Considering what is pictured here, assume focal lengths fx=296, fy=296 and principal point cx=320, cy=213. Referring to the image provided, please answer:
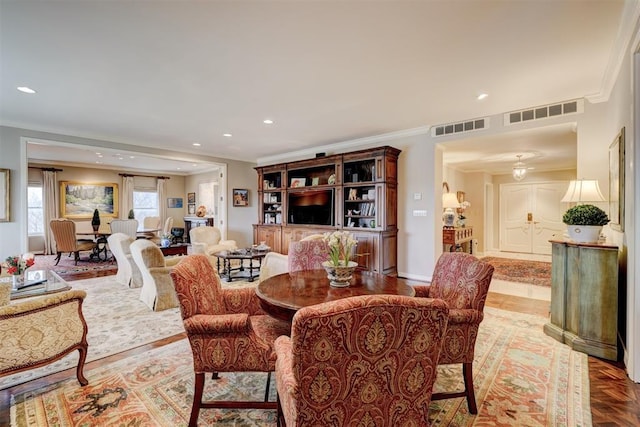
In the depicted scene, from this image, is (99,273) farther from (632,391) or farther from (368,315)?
(632,391)

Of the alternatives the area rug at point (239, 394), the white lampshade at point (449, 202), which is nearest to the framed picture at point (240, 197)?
the white lampshade at point (449, 202)

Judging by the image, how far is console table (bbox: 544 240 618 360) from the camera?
8.42ft

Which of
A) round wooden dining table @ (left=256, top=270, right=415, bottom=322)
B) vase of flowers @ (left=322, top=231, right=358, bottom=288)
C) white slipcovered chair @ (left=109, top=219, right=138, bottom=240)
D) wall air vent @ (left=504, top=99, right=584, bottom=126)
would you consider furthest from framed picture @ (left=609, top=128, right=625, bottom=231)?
white slipcovered chair @ (left=109, top=219, right=138, bottom=240)

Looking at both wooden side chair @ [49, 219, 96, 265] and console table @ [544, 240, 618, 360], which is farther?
wooden side chair @ [49, 219, 96, 265]

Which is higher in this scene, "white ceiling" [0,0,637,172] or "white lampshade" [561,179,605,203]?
"white ceiling" [0,0,637,172]

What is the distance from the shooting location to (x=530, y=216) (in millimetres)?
8398

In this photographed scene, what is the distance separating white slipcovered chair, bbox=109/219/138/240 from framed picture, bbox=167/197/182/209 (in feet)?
12.5

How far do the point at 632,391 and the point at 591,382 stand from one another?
0.70 ft

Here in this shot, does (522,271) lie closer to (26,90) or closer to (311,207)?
(311,207)

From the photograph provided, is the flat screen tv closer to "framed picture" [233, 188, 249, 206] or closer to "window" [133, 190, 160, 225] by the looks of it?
"framed picture" [233, 188, 249, 206]

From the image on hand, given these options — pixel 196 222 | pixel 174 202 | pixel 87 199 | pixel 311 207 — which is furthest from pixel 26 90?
pixel 174 202

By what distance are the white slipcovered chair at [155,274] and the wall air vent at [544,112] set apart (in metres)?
4.86

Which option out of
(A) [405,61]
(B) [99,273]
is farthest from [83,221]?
(A) [405,61]

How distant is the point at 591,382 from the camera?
7.20 feet
